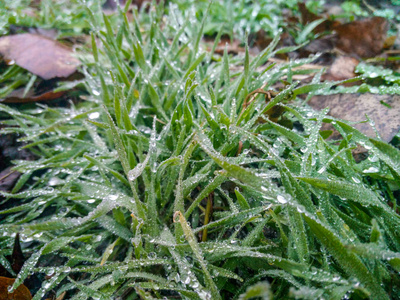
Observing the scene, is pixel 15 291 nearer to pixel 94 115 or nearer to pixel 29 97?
pixel 94 115

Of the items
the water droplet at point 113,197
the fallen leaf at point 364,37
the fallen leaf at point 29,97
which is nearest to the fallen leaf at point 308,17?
the fallen leaf at point 364,37

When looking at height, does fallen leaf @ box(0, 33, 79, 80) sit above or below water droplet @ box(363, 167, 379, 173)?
below

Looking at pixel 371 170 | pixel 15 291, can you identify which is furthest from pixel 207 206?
pixel 15 291

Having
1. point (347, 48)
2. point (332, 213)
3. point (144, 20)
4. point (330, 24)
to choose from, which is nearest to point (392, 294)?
point (332, 213)

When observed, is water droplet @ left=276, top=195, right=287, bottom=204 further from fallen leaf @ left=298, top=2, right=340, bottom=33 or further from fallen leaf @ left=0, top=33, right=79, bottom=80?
fallen leaf @ left=298, top=2, right=340, bottom=33

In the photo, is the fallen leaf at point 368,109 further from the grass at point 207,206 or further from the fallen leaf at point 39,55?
the fallen leaf at point 39,55

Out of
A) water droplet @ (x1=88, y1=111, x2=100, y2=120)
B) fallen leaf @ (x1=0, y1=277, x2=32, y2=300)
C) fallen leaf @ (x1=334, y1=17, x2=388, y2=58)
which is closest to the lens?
fallen leaf @ (x1=0, y1=277, x2=32, y2=300)

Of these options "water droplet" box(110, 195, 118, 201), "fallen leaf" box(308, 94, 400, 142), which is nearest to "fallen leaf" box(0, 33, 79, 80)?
"water droplet" box(110, 195, 118, 201)
